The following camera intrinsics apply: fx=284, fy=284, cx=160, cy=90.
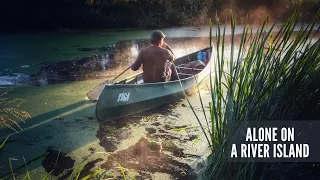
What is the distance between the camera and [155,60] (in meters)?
4.80

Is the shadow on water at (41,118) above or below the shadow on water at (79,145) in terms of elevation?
above

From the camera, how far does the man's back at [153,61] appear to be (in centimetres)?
472

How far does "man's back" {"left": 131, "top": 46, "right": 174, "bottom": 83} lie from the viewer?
186 inches

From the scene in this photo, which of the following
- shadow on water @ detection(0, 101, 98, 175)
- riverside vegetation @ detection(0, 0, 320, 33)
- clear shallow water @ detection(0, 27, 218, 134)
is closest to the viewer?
shadow on water @ detection(0, 101, 98, 175)

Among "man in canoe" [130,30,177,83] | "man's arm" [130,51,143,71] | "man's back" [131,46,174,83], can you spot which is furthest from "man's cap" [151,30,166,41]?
"man's arm" [130,51,143,71]

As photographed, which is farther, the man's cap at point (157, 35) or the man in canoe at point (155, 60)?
the man in canoe at point (155, 60)

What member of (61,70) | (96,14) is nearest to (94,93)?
(61,70)

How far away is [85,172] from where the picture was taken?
3158 millimetres

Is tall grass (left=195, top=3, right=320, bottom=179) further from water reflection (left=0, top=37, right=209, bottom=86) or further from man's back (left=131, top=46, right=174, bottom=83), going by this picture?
water reflection (left=0, top=37, right=209, bottom=86)

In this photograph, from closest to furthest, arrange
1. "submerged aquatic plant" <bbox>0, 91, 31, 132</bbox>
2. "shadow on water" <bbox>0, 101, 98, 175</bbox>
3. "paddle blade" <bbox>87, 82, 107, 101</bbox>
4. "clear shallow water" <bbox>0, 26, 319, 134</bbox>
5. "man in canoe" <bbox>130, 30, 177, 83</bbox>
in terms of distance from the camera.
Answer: "submerged aquatic plant" <bbox>0, 91, 31, 132</bbox> → "shadow on water" <bbox>0, 101, 98, 175</bbox> → "man in canoe" <bbox>130, 30, 177, 83</bbox> → "clear shallow water" <bbox>0, 26, 319, 134</bbox> → "paddle blade" <bbox>87, 82, 107, 101</bbox>

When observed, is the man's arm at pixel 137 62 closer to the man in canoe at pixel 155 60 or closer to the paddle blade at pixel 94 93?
the man in canoe at pixel 155 60

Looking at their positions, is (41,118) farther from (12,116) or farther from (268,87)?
(268,87)

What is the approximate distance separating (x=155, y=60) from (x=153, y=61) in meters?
0.04

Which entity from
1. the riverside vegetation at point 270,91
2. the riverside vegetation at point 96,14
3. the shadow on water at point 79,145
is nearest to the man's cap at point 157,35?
the shadow on water at point 79,145
